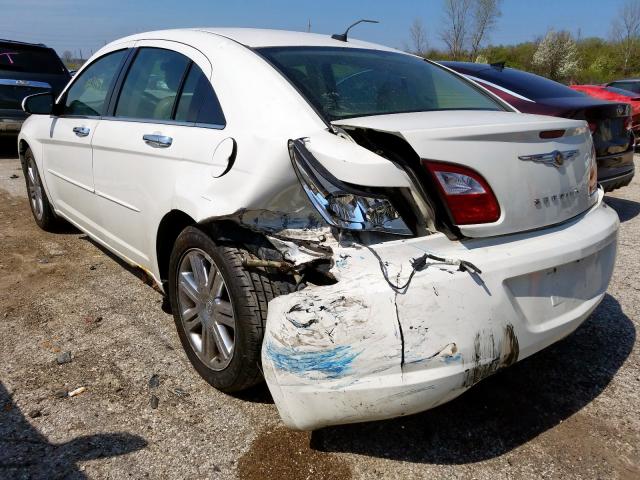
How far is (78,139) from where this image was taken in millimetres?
3633

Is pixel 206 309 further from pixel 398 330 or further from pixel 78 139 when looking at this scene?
pixel 78 139

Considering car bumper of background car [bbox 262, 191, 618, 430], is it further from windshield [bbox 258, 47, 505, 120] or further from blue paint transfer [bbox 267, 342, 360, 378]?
windshield [bbox 258, 47, 505, 120]

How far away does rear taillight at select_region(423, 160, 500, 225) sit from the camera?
74.3 inches

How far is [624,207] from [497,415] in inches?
191

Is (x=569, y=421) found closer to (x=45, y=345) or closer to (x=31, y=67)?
(x=45, y=345)

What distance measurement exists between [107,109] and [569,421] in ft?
9.99

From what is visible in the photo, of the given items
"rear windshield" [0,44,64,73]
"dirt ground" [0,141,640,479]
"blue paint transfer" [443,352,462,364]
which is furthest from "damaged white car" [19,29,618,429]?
"rear windshield" [0,44,64,73]

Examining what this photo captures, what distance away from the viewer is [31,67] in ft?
31.8

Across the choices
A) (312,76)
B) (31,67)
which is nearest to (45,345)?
(312,76)

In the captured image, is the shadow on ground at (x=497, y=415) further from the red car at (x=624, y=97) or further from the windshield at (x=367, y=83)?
the red car at (x=624, y=97)

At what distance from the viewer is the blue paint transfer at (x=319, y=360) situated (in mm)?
1772

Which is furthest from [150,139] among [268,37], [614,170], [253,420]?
[614,170]

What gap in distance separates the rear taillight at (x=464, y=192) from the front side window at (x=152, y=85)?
151 cm

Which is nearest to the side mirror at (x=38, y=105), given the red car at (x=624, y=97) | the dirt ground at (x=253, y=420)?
the dirt ground at (x=253, y=420)
